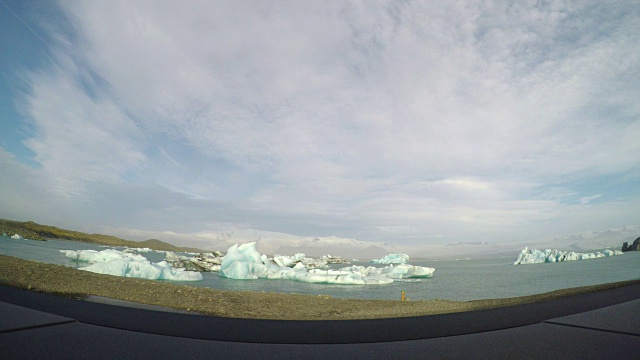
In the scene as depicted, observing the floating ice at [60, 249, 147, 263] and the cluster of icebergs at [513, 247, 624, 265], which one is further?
the cluster of icebergs at [513, 247, 624, 265]

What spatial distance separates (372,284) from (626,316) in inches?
1271

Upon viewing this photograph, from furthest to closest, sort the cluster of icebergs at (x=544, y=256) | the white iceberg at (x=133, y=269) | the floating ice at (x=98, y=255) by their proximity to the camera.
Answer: the cluster of icebergs at (x=544, y=256)
the floating ice at (x=98, y=255)
the white iceberg at (x=133, y=269)

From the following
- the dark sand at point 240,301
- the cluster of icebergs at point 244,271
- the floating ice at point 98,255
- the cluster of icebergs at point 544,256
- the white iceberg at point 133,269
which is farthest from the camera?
the cluster of icebergs at point 544,256

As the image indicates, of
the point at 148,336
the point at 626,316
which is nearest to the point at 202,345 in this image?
the point at 148,336

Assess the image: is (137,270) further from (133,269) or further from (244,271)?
(244,271)

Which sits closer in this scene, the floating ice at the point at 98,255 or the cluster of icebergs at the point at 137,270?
the cluster of icebergs at the point at 137,270

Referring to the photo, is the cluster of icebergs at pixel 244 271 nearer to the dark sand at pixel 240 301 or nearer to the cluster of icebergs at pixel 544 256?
the dark sand at pixel 240 301

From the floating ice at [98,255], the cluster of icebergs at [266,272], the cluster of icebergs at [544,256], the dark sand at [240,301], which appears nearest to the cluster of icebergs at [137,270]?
the cluster of icebergs at [266,272]

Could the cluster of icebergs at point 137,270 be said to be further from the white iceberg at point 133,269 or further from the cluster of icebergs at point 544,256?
the cluster of icebergs at point 544,256

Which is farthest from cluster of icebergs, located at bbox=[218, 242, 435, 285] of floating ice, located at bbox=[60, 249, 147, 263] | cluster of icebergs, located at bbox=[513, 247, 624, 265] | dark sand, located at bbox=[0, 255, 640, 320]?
cluster of icebergs, located at bbox=[513, 247, 624, 265]

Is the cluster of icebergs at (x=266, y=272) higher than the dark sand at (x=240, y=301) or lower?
lower

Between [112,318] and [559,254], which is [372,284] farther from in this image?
[559,254]

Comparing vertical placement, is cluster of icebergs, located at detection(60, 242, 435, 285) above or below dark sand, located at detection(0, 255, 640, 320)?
below

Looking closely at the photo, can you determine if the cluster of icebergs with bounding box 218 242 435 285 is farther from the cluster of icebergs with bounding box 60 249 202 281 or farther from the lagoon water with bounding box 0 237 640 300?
the cluster of icebergs with bounding box 60 249 202 281
